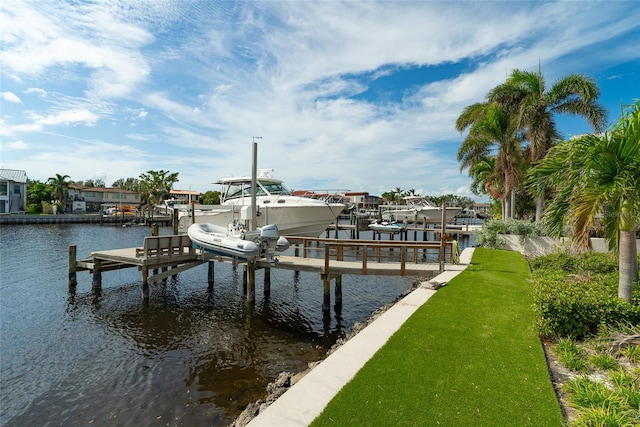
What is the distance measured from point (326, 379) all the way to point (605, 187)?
245 inches

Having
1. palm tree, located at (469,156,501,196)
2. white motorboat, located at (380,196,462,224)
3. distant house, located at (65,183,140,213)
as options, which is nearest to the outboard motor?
palm tree, located at (469,156,501,196)

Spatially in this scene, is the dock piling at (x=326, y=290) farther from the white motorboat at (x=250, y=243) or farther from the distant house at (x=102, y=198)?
the distant house at (x=102, y=198)

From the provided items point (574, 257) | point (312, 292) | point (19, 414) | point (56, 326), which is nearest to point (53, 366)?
point (19, 414)

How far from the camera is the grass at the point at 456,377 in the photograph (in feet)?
14.4

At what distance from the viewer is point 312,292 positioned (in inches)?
685

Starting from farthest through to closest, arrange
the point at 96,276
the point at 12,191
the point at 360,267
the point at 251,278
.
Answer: the point at 12,191 → the point at 96,276 → the point at 251,278 → the point at 360,267

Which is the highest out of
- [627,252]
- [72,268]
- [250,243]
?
[627,252]

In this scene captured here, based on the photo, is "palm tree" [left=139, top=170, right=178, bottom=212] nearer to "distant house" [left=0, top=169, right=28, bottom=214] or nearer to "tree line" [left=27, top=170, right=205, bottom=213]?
"tree line" [left=27, top=170, right=205, bottom=213]

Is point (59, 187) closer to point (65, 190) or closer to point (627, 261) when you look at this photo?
point (65, 190)

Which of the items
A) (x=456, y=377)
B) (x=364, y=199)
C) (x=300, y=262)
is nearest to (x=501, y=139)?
(x=300, y=262)

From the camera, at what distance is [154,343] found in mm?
10906

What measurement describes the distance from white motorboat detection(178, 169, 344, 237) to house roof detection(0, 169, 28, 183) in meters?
66.3

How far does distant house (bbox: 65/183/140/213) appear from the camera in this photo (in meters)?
88.9

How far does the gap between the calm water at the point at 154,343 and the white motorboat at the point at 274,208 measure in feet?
12.1
